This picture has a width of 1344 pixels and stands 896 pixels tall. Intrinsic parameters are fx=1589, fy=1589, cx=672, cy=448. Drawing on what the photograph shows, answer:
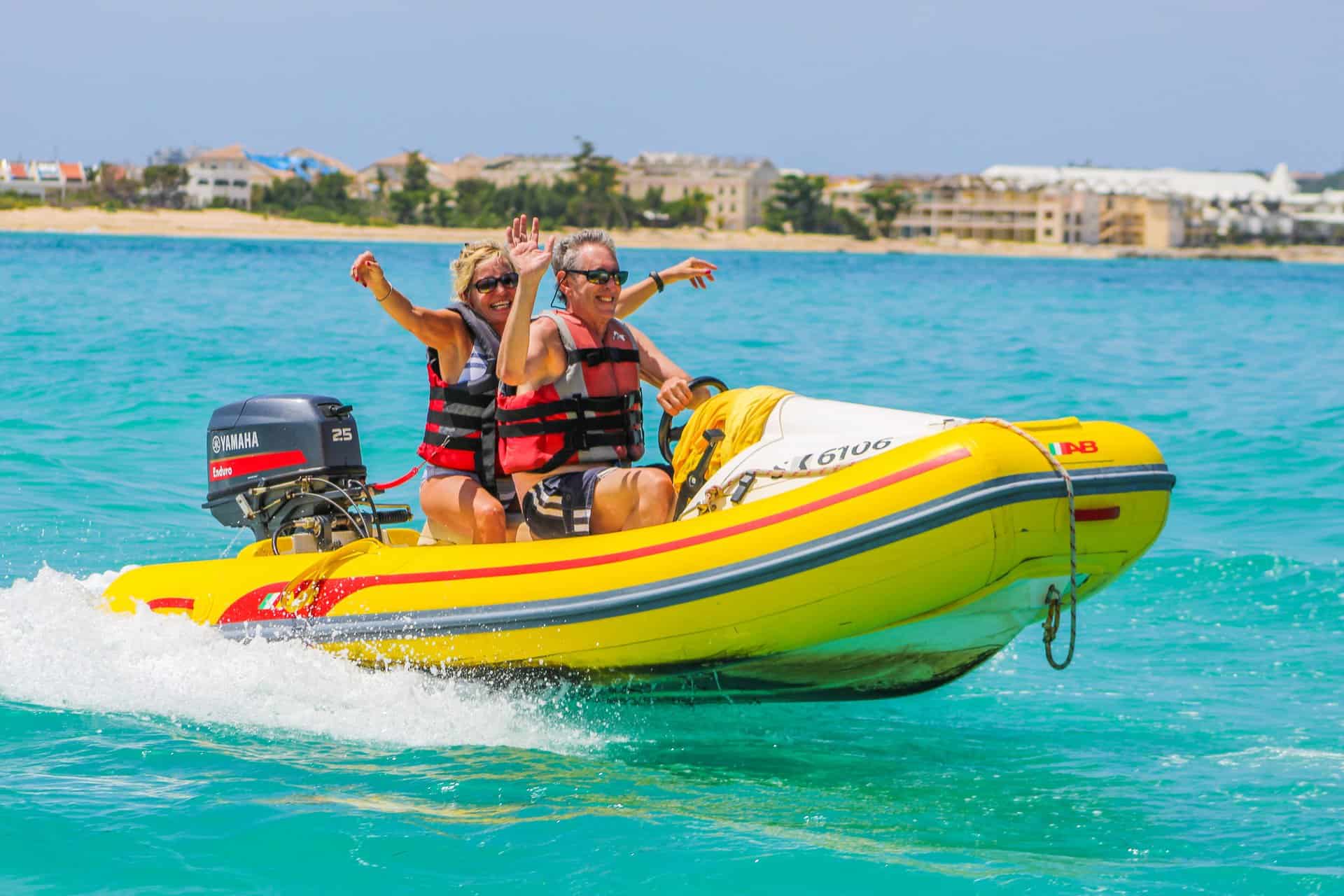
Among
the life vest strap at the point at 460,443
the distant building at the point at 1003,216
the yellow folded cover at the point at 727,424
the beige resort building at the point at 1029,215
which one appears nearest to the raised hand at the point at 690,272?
the yellow folded cover at the point at 727,424

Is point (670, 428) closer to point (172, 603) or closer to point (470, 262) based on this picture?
point (470, 262)

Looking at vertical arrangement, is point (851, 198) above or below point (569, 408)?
above

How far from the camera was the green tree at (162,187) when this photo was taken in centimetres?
9850

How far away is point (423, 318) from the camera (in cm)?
496

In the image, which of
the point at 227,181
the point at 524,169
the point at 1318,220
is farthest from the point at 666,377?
the point at 1318,220

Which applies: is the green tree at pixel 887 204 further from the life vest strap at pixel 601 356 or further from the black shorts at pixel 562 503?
the black shorts at pixel 562 503

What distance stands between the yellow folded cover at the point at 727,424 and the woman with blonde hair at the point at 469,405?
1.58 feet

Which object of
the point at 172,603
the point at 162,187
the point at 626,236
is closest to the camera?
the point at 172,603

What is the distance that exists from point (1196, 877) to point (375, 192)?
110 meters

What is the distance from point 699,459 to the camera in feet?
16.6

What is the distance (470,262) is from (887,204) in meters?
113

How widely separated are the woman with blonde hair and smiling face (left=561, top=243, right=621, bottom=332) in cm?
32

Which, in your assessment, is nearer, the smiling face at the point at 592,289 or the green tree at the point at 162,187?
the smiling face at the point at 592,289

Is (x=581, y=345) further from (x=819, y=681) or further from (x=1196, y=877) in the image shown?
(x=1196, y=877)
